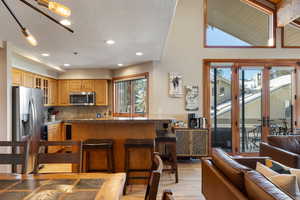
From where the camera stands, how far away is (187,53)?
5887 millimetres

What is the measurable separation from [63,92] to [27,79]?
5.48 ft

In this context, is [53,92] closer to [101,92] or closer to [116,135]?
[101,92]

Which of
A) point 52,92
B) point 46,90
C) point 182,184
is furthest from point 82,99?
point 182,184

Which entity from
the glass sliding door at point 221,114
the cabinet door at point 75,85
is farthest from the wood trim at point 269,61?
the cabinet door at point 75,85

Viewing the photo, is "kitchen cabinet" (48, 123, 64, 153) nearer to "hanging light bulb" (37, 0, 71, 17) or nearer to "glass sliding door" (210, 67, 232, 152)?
"glass sliding door" (210, 67, 232, 152)

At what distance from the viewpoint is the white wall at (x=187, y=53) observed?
5.82 metres

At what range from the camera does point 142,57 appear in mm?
5266

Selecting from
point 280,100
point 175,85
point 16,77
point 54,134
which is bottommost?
point 54,134

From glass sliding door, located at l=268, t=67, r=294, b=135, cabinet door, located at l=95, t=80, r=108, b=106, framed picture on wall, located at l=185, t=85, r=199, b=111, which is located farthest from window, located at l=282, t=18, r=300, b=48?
cabinet door, located at l=95, t=80, r=108, b=106

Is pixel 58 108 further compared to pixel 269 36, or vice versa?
pixel 58 108

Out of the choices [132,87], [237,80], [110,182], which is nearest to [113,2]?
[110,182]

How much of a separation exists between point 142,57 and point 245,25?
9.95 ft

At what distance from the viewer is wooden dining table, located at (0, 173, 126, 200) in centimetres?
146

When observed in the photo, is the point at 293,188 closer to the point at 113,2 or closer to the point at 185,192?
the point at 185,192
